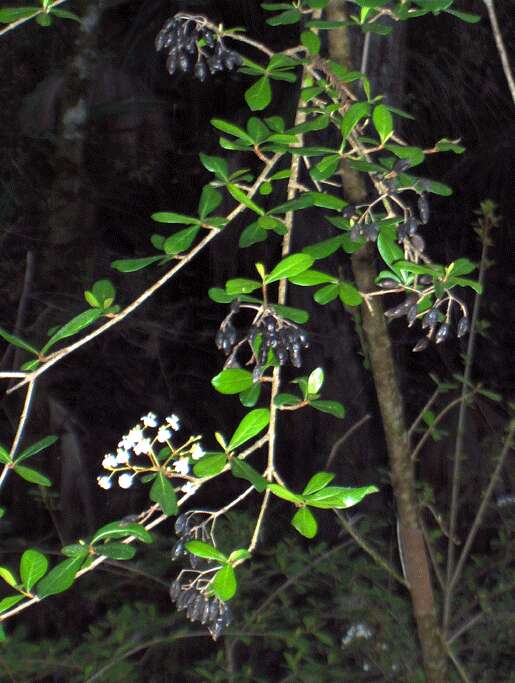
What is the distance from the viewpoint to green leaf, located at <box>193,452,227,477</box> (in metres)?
0.78

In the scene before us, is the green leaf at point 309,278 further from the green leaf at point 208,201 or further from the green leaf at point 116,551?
the green leaf at point 116,551

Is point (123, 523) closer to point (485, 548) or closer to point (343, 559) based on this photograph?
point (343, 559)

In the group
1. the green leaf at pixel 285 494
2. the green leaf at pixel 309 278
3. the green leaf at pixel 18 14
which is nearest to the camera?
the green leaf at pixel 285 494

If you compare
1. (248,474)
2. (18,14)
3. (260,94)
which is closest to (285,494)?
(248,474)

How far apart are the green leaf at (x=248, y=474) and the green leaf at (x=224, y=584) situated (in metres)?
0.07

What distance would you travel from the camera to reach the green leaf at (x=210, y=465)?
2.57ft

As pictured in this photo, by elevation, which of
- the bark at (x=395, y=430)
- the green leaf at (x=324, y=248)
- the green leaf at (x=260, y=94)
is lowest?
the bark at (x=395, y=430)

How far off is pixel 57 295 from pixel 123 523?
84.0 inches

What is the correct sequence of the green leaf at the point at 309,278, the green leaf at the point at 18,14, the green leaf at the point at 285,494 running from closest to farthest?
the green leaf at the point at 285,494 < the green leaf at the point at 309,278 < the green leaf at the point at 18,14

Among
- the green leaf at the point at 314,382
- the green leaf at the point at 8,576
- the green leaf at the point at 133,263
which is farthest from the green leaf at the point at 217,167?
the green leaf at the point at 8,576

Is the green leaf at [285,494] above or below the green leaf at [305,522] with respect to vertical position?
→ above

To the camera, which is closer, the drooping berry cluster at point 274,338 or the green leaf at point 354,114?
the drooping berry cluster at point 274,338

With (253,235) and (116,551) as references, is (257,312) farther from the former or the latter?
(116,551)

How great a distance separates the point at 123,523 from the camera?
827 millimetres
